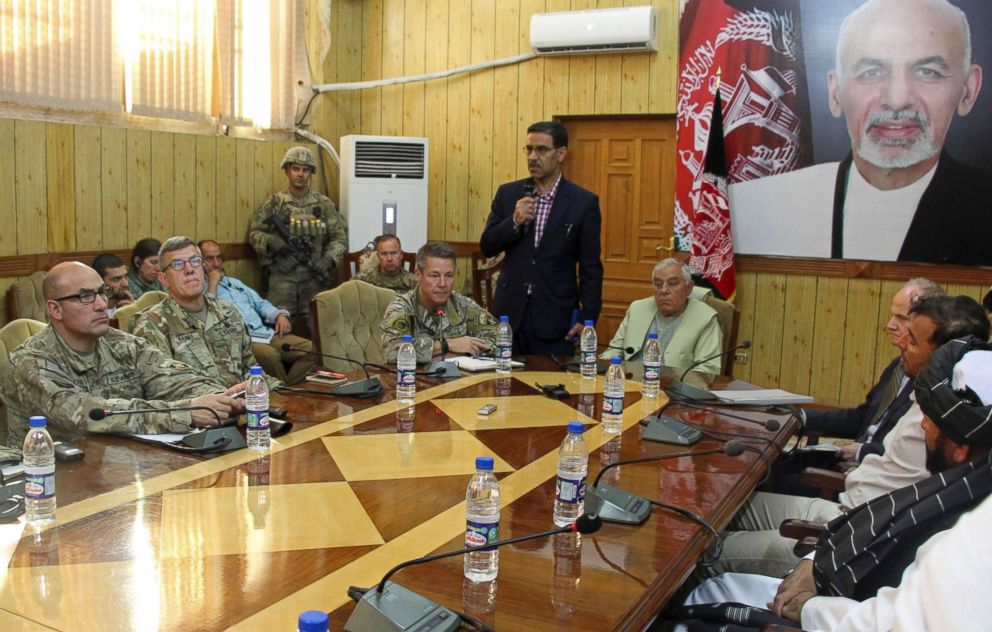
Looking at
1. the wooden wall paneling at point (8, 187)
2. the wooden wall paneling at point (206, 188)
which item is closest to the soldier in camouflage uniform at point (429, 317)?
the wooden wall paneling at point (8, 187)

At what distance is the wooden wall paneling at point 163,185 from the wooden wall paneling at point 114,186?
21 cm

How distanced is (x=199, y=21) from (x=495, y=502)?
522 centimetres

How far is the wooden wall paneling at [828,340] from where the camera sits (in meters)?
5.80

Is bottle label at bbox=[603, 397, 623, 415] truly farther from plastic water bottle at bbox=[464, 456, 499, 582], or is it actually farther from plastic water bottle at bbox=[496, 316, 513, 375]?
plastic water bottle at bbox=[464, 456, 499, 582]

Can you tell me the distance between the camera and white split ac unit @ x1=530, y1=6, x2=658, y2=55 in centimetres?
608

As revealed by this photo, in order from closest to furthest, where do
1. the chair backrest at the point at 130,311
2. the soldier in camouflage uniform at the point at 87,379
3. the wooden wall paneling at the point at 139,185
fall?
1. the soldier in camouflage uniform at the point at 87,379
2. the chair backrest at the point at 130,311
3. the wooden wall paneling at the point at 139,185

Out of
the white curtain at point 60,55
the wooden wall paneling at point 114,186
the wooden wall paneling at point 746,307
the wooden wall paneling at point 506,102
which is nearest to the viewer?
the white curtain at point 60,55

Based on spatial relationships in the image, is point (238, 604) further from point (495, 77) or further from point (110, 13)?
point (495, 77)

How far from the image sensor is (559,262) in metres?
4.30

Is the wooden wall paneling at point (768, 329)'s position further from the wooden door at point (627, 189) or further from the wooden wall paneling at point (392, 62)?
the wooden wall paneling at point (392, 62)

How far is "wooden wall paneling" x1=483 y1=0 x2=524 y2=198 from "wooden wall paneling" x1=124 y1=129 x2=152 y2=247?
241 centimetres

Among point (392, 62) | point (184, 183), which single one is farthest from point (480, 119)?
point (184, 183)

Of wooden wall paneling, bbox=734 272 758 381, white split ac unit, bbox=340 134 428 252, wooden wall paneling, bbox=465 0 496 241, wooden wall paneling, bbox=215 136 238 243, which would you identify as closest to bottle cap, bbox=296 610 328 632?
wooden wall paneling, bbox=734 272 758 381

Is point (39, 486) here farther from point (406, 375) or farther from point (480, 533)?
point (406, 375)
